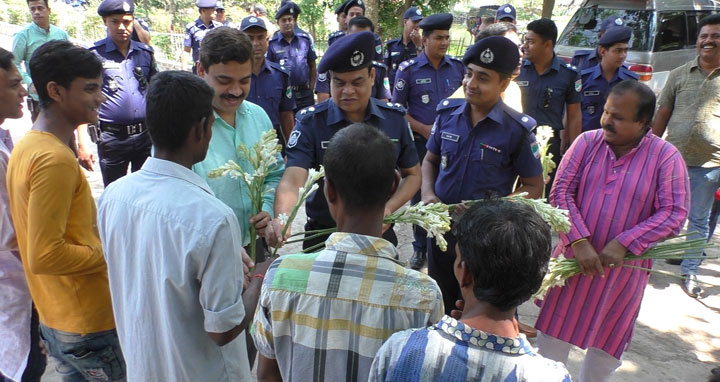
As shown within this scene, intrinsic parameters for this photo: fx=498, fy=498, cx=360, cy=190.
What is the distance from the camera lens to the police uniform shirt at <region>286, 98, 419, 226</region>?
2.58 m

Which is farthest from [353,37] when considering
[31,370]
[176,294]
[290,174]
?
[31,370]

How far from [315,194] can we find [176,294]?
128 cm

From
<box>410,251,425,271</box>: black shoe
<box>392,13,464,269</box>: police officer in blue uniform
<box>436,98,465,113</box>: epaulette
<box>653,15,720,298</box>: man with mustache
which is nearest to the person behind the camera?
<box>436,98,465,113</box>: epaulette

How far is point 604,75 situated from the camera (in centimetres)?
514

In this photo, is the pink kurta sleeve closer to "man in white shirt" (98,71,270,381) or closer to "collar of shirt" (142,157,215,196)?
"man in white shirt" (98,71,270,381)

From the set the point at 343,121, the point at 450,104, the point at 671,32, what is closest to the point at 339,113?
the point at 343,121

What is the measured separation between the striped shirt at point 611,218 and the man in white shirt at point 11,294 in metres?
2.52

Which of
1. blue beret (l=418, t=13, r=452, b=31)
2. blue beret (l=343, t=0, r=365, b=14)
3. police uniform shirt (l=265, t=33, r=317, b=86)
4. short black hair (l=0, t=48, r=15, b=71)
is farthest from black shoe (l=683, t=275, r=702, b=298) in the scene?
blue beret (l=343, t=0, r=365, b=14)

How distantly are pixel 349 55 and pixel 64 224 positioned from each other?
144cm

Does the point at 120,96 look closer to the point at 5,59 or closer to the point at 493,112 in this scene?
the point at 5,59

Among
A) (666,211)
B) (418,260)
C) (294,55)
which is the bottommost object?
(418,260)

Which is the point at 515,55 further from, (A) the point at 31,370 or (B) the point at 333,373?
(A) the point at 31,370

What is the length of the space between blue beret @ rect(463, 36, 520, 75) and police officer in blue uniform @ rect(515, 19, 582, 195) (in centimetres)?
229

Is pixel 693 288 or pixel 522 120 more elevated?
pixel 522 120
